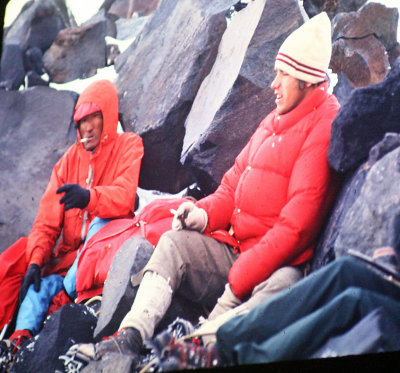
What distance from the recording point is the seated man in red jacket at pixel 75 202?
127 inches

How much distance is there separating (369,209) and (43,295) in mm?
1915

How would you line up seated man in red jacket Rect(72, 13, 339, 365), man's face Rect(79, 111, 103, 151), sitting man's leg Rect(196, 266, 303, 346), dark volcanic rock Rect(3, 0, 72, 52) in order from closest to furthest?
sitting man's leg Rect(196, 266, 303, 346)
seated man in red jacket Rect(72, 13, 339, 365)
man's face Rect(79, 111, 103, 151)
dark volcanic rock Rect(3, 0, 72, 52)

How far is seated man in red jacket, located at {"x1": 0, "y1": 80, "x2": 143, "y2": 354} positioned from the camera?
3.23 m

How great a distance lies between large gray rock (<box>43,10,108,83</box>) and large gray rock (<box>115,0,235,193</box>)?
10.8 inches

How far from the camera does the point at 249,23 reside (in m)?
3.40

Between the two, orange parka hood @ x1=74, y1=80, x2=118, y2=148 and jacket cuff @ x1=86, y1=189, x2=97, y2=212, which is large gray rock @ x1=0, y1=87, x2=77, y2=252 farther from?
jacket cuff @ x1=86, y1=189, x2=97, y2=212

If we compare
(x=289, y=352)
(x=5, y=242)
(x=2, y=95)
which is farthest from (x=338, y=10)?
(x=289, y=352)

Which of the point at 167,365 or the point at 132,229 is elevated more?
the point at 167,365

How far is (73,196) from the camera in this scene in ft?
10.5

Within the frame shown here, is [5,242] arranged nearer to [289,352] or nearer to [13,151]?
[13,151]

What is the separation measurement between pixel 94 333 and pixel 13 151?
1.56 m

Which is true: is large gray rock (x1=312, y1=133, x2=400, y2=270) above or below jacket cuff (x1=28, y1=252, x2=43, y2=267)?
above

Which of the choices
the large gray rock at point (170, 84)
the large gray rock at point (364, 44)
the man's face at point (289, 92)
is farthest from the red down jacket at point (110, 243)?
the large gray rock at point (364, 44)

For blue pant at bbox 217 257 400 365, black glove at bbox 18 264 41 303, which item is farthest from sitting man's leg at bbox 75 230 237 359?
black glove at bbox 18 264 41 303
